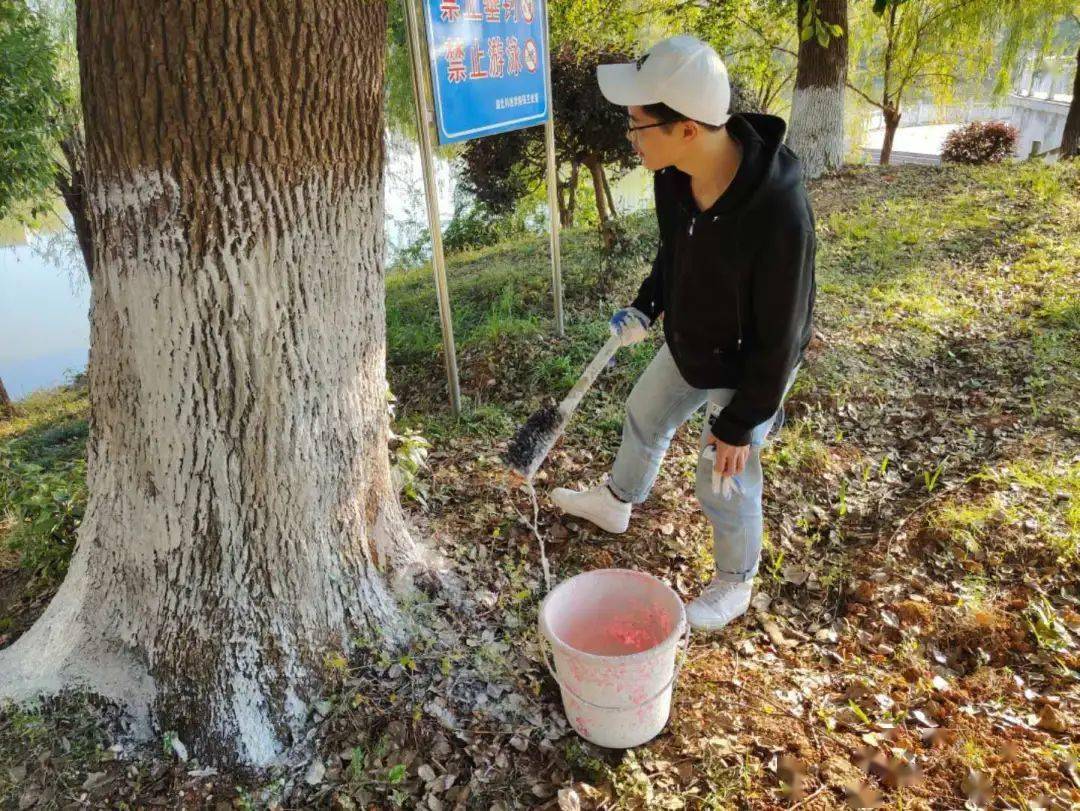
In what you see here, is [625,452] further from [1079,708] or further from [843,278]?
[843,278]

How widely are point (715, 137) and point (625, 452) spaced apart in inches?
52.2

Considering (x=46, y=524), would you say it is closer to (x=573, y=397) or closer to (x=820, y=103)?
(x=573, y=397)

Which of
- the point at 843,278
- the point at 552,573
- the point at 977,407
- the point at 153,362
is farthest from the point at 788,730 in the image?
the point at 843,278

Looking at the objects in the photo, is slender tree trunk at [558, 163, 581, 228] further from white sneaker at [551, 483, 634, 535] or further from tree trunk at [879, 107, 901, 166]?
tree trunk at [879, 107, 901, 166]

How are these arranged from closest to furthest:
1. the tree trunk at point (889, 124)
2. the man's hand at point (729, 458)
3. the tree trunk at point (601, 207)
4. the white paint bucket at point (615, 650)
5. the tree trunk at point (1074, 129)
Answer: the white paint bucket at point (615, 650) → the man's hand at point (729, 458) → the tree trunk at point (601, 207) → the tree trunk at point (1074, 129) → the tree trunk at point (889, 124)

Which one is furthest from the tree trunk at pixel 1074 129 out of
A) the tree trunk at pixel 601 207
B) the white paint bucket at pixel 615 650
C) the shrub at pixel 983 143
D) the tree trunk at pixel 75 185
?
the tree trunk at pixel 75 185

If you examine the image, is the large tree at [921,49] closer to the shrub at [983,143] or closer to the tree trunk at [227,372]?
the shrub at [983,143]

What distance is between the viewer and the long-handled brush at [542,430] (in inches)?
99.8

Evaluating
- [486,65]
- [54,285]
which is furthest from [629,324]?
[54,285]

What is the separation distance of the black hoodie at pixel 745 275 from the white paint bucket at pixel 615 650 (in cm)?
61

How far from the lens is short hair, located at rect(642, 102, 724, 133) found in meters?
1.86

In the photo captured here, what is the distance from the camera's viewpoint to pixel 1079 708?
211 centimetres

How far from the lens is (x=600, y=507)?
2994 millimetres

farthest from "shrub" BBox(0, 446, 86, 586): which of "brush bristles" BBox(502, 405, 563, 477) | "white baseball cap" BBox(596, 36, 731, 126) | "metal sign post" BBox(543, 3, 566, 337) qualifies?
"metal sign post" BBox(543, 3, 566, 337)
